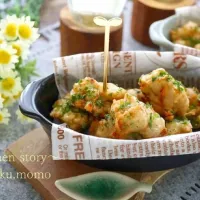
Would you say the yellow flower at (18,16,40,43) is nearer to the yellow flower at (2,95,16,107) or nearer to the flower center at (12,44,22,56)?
the flower center at (12,44,22,56)

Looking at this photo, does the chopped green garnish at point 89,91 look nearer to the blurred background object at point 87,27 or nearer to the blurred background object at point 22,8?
the blurred background object at point 87,27

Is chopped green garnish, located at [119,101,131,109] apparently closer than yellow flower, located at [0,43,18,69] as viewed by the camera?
Yes

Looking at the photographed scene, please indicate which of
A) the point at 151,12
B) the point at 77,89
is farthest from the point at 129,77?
the point at 151,12

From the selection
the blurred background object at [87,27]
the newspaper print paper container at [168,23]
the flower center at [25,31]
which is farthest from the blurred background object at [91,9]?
the flower center at [25,31]

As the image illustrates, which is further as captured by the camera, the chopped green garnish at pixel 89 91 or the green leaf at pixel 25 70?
the green leaf at pixel 25 70

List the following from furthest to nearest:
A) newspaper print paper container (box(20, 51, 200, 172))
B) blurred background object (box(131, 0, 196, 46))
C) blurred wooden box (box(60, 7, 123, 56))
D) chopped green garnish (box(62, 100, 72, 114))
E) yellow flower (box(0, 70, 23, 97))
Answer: blurred background object (box(131, 0, 196, 46))
blurred wooden box (box(60, 7, 123, 56))
yellow flower (box(0, 70, 23, 97))
chopped green garnish (box(62, 100, 72, 114))
newspaper print paper container (box(20, 51, 200, 172))

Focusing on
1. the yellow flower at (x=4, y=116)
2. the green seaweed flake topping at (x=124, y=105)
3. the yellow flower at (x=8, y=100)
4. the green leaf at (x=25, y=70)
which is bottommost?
the yellow flower at (x=4, y=116)

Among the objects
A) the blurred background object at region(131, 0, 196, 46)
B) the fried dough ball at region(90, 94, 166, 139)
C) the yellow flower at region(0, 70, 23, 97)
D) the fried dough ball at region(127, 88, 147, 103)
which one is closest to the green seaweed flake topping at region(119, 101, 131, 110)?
the fried dough ball at region(90, 94, 166, 139)
